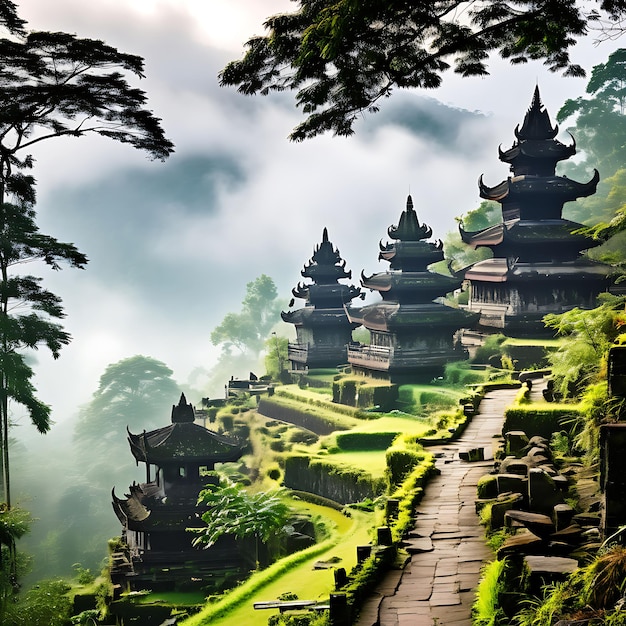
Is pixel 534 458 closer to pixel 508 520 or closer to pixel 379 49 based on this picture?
pixel 508 520

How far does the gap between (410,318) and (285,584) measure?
22.1 m

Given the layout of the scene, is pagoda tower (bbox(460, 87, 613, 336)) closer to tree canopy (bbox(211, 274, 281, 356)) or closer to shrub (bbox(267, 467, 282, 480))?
shrub (bbox(267, 467, 282, 480))

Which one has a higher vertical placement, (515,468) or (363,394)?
(363,394)

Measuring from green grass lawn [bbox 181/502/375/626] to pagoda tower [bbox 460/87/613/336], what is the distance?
735 inches

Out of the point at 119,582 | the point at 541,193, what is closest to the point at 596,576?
the point at 119,582

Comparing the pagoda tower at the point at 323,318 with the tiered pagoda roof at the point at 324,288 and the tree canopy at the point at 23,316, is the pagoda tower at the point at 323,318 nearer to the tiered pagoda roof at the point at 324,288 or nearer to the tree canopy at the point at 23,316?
the tiered pagoda roof at the point at 324,288

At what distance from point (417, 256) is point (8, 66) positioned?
2724 cm

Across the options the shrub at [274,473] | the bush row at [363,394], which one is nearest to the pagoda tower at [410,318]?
the bush row at [363,394]

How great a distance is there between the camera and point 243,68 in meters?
8.96

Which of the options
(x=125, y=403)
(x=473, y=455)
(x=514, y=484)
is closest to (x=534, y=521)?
(x=514, y=484)

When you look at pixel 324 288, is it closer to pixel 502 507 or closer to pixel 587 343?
pixel 587 343

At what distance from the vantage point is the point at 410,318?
36781mm

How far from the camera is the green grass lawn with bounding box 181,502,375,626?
14.6m

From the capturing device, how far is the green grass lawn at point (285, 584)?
14.6m
